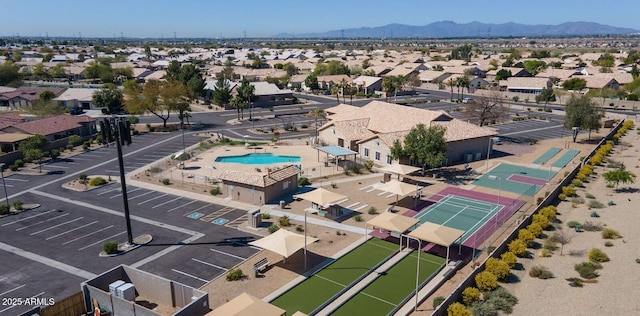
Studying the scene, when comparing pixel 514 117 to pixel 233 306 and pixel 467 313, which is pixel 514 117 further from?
pixel 233 306

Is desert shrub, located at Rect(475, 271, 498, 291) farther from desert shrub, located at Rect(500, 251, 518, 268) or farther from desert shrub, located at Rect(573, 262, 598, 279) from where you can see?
desert shrub, located at Rect(573, 262, 598, 279)

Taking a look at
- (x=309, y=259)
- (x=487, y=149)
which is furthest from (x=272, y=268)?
(x=487, y=149)

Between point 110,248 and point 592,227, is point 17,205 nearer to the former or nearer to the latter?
point 110,248

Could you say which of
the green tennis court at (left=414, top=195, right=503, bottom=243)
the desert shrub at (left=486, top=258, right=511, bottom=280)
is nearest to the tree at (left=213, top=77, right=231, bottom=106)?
the green tennis court at (left=414, top=195, right=503, bottom=243)

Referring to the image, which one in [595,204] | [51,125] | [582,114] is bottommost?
[595,204]

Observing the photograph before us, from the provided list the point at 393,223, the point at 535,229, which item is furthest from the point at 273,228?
the point at 535,229

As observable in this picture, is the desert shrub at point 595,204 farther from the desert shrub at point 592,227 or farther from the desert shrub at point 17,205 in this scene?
the desert shrub at point 17,205

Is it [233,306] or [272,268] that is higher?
[233,306]
